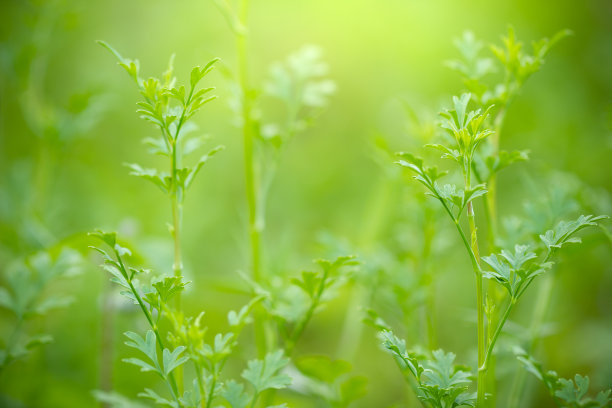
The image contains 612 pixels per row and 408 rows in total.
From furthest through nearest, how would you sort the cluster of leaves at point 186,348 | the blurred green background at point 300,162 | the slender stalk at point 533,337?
the blurred green background at point 300,162
the slender stalk at point 533,337
the cluster of leaves at point 186,348

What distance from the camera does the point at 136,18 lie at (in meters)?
2.77

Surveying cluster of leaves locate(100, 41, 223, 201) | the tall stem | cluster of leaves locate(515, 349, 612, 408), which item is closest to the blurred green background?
the tall stem

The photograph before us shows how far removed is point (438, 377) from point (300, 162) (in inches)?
62.9

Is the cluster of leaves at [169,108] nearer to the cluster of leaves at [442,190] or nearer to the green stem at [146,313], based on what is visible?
the green stem at [146,313]

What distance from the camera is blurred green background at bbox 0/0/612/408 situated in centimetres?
136

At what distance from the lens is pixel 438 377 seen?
2.57 feet

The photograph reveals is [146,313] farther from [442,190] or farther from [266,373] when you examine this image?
[442,190]

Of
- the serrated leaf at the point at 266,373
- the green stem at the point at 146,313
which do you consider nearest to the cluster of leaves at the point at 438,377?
the serrated leaf at the point at 266,373

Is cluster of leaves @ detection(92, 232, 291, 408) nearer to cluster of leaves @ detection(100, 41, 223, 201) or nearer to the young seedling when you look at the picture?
cluster of leaves @ detection(100, 41, 223, 201)

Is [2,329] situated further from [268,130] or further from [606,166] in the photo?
[606,166]

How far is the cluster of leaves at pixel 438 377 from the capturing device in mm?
746

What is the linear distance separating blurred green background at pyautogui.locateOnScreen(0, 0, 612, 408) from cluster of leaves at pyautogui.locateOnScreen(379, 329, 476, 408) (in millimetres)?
237

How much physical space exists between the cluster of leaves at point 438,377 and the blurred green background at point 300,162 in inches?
9.3

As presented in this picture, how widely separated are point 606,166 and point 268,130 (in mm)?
1048
